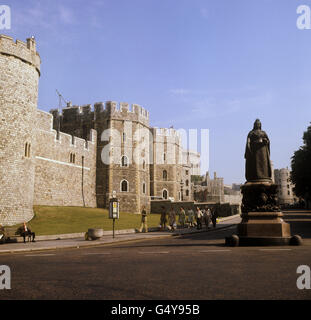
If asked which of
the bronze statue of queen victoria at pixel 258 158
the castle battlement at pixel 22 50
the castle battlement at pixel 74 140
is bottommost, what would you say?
the bronze statue of queen victoria at pixel 258 158

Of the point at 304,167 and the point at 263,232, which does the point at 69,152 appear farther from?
the point at 263,232

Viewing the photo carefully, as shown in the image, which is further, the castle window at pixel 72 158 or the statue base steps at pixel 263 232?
the castle window at pixel 72 158

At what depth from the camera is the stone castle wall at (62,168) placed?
113 ft

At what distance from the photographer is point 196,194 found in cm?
9831

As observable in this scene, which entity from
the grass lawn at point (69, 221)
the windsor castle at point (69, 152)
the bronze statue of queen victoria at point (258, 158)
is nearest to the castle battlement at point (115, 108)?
the windsor castle at point (69, 152)

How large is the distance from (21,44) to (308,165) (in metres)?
26.7

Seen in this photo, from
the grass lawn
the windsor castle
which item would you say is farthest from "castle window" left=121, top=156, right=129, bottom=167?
the grass lawn

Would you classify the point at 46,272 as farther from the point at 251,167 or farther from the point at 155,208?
the point at 155,208

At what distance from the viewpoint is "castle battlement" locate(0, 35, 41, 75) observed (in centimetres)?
2502

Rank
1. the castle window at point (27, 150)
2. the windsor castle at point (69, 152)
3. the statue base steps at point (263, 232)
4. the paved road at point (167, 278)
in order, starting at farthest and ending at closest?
the castle window at point (27, 150) < the windsor castle at point (69, 152) < the statue base steps at point (263, 232) < the paved road at point (167, 278)

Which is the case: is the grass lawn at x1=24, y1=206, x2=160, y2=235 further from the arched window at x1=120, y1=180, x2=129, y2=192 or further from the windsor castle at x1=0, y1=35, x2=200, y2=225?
the arched window at x1=120, y1=180, x2=129, y2=192

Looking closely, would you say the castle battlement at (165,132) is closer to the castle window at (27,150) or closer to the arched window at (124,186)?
the arched window at (124,186)
